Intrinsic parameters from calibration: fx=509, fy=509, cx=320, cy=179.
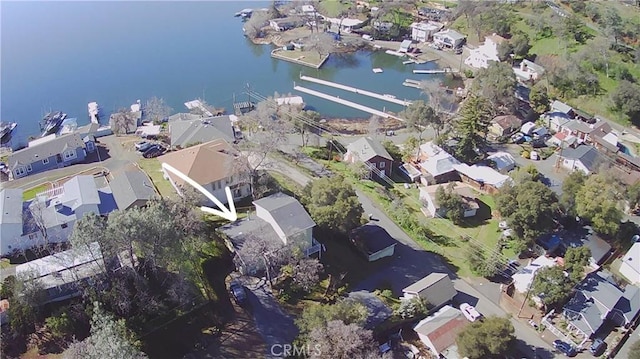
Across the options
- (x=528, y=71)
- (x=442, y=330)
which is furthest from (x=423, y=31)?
(x=442, y=330)

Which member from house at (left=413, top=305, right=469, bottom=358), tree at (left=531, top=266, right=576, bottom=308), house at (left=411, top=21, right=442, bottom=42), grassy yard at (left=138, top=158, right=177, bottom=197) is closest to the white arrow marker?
grassy yard at (left=138, top=158, right=177, bottom=197)

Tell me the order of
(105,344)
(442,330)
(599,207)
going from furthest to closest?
(599,207) < (442,330) < (105,344)

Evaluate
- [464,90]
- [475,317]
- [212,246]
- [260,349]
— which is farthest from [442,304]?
[464,90]

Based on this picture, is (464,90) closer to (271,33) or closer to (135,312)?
(271,33)

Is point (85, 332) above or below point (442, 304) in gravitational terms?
above

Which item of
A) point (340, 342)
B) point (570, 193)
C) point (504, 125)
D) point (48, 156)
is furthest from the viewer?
point (504, 125)

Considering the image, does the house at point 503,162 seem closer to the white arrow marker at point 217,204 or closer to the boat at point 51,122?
the white arrow marker at point 217,204

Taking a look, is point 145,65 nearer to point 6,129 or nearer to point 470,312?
point 6,129
